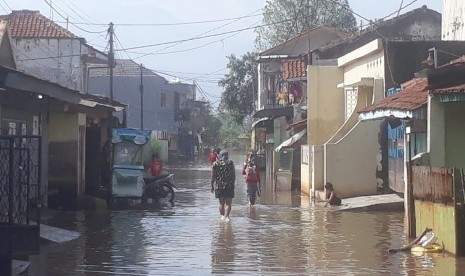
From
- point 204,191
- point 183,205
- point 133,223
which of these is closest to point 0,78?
point 133,223

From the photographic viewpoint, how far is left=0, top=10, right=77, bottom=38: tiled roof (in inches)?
1906

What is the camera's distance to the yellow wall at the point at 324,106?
111 feet

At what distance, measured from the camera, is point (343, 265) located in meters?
13.7

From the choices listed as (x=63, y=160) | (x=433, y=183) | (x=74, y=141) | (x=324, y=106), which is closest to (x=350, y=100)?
(x=324, y=106)

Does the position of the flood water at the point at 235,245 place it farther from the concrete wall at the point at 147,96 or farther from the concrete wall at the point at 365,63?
the concrete wall at the point at 147,96

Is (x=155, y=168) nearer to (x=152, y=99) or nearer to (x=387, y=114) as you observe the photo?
(x=387, y=114)

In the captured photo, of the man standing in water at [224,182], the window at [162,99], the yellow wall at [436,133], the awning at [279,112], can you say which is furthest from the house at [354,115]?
the window at [162,99]

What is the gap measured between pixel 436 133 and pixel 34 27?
120 feet

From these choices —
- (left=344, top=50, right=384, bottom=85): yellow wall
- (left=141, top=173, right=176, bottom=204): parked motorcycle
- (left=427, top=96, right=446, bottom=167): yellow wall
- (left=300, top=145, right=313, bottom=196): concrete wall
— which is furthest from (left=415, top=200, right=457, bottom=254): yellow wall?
(left=300, top=145, right=313, bottom=196): concrete wall

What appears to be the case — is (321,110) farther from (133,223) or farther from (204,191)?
(133,223)

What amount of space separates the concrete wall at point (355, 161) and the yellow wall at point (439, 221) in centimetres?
1156

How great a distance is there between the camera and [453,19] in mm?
28547

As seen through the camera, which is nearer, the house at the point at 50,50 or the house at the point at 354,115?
the house at the point at 354,115

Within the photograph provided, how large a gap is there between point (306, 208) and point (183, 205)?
3780 mm
